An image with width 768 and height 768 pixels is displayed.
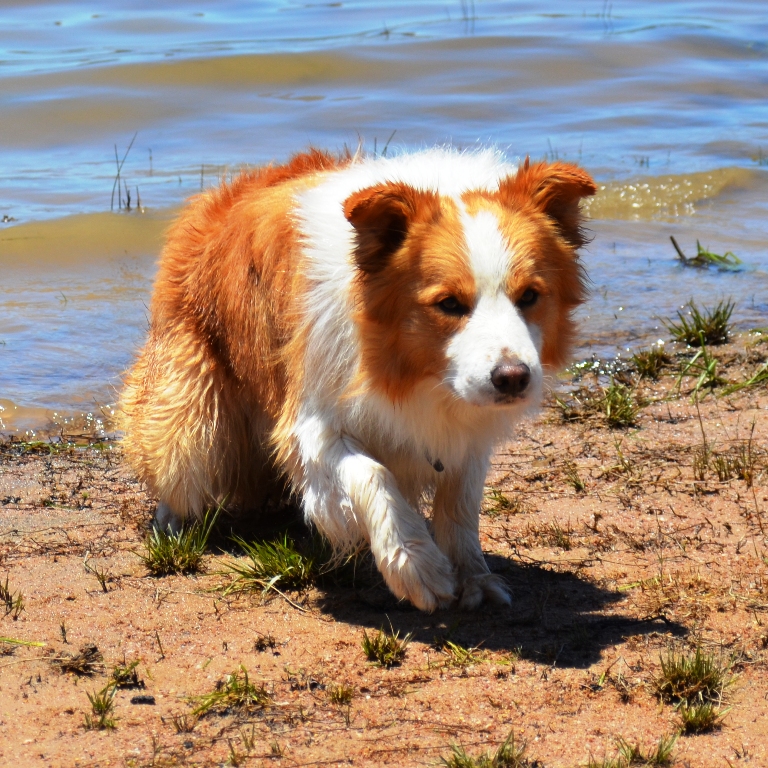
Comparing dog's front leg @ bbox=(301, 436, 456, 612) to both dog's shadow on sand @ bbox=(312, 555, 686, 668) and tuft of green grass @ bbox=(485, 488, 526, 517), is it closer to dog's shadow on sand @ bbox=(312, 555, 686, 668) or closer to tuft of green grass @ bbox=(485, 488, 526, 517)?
dog's shadow on sand @ bbox=(312, 555, 686, 668)

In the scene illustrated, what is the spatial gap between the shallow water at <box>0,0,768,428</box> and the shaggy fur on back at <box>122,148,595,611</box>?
202 cm

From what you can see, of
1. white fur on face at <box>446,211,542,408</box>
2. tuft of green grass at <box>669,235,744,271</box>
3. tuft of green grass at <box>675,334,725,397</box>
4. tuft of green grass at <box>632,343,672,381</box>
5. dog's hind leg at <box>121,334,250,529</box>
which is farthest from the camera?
tuft of green grass at <box>669,235,744,271</box>

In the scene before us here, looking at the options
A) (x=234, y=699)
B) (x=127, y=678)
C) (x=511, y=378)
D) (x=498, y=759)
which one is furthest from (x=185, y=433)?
(x=498, y=759)

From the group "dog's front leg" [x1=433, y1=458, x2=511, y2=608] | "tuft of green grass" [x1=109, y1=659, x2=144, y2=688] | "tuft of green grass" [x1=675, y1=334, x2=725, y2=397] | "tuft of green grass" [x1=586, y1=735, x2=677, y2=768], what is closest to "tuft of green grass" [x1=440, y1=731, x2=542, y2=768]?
"tuft of green grass" [x1=586, y1=735, x2=677, y2=768]

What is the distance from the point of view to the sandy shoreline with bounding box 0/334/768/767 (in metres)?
3.35

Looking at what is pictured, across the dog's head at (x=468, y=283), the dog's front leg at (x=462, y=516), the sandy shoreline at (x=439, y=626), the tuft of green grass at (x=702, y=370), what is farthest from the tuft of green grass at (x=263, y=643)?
the tuft of green grass at (x=702, y=370)

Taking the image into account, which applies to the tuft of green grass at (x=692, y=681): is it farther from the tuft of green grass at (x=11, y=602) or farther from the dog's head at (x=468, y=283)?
the tuft of green grass at (x=11, y=602)

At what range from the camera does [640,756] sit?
10.6 feet

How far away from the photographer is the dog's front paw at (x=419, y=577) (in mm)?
4145

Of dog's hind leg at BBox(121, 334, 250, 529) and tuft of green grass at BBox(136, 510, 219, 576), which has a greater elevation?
dog's hind leg at BBox(121, 334, 250, 529)

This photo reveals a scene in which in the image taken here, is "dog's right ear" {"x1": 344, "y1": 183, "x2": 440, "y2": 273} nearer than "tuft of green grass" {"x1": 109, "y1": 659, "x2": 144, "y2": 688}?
No

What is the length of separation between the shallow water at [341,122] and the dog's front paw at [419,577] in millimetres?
3236

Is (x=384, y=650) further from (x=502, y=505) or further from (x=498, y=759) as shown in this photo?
(x=502, y=505)

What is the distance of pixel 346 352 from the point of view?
4234 millimetres
